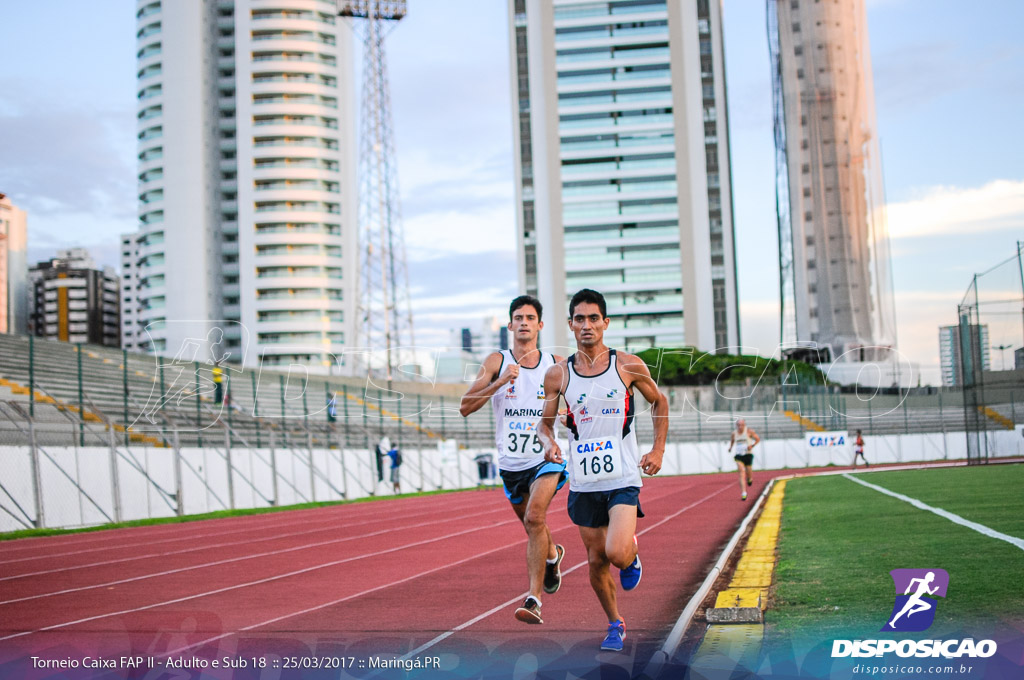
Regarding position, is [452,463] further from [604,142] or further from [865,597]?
[604,142]

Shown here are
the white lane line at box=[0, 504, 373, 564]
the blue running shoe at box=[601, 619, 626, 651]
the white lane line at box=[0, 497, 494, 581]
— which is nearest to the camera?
the blue running shoe at box=[601, 619, 626, 651]

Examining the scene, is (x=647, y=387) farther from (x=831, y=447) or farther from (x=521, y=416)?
(x=831, y=447)

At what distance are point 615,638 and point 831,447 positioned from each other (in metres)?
46.0

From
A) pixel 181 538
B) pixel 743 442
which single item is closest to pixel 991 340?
pixel 743 442

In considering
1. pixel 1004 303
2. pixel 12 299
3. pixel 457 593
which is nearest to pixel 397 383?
pixel 1004 303

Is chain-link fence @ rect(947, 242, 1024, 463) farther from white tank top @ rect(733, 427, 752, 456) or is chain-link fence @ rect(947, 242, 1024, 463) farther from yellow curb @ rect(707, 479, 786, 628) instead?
yellow curb @ rect(707, 479, 786, 628)

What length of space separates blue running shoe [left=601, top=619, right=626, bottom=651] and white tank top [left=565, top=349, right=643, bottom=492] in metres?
0.79

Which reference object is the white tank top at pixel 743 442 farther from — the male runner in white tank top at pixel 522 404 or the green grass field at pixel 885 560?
the male runner in white tank top at pixel 522 404

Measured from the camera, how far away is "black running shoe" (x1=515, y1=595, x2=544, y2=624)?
6.62 m

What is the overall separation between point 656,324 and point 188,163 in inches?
1927

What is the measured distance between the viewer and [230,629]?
25.7 feet

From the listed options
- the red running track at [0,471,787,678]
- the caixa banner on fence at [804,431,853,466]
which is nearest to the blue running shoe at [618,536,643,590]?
the red running track at [0,471,787,678]

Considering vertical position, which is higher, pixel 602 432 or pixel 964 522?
pixel 602 432

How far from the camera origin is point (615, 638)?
6.20 metres
